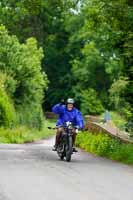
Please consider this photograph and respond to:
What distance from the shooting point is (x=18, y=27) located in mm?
95062

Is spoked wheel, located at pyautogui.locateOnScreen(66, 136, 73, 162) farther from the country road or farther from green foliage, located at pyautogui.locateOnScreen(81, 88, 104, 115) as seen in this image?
green foliage, located at pyautogui.locateOnScreen(81, 88, 104, 115)

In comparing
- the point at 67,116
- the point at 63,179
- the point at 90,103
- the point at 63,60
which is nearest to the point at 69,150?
the point at 67,116

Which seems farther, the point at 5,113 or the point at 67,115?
the point at 5,113

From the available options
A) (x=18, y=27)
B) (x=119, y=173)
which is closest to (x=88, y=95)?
(x=18, y=27)

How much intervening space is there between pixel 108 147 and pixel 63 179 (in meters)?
8.38

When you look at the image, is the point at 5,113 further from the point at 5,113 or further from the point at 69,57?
the point at 69,57

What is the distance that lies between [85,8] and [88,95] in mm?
64617

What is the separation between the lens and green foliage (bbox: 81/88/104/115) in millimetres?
86225

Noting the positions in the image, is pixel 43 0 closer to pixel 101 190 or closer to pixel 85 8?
pixel 85 8

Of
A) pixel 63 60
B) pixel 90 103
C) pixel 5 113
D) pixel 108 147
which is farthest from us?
pixel 63 60

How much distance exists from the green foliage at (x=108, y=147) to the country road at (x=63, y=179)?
26.2 inches

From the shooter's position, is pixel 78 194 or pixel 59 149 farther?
pixel 59 149

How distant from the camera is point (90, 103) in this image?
285 feet

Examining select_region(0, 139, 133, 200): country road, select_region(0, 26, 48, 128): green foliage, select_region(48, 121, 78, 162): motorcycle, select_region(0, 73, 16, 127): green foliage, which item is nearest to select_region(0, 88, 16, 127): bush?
select_region(0, 73, 16, 127): green foliage
